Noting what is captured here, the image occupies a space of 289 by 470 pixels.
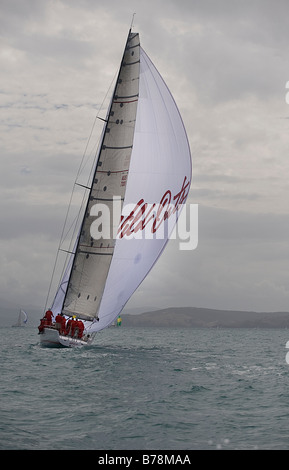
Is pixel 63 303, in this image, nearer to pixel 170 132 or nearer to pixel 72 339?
pixel 72 339

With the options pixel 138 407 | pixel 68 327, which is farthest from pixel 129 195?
pixel 138 407

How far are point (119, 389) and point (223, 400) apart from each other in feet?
9.66

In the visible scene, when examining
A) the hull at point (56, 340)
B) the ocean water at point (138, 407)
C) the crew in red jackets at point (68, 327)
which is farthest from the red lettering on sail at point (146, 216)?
the ocean water at point (138, 407)

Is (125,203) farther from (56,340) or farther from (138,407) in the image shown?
(138,407)

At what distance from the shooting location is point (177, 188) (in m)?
25.3

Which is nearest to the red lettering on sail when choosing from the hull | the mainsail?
the mainsail

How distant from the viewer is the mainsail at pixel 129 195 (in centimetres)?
2478

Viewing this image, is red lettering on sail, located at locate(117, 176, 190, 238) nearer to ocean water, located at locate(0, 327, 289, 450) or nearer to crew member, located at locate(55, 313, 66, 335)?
crew member, located at locate(55, 313, 66, 335)

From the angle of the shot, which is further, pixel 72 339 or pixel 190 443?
pixel 72 339

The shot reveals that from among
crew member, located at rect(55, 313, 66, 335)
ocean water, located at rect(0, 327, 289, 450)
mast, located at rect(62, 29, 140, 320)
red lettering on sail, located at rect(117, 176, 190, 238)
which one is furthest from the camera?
mast, located at rect(62, 29, 140, 320)

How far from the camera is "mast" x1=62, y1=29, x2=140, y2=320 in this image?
25453 mm

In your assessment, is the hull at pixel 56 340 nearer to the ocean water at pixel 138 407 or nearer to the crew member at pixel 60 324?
the crew member at pixel 60 324
